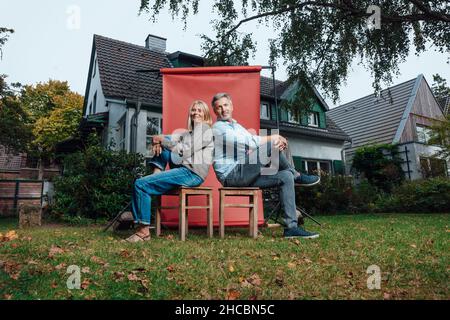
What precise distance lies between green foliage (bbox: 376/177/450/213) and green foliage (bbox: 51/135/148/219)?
350 inches

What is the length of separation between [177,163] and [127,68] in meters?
10.6

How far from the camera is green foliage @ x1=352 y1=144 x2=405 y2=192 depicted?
1543 cm

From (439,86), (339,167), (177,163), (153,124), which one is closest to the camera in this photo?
(177,163)

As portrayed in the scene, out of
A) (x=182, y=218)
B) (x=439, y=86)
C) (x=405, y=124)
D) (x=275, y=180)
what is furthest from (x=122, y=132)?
(x=439, y=86)

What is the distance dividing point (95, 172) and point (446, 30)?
8548 millimetres

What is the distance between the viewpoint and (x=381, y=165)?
1599cm

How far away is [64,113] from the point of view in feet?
79.2

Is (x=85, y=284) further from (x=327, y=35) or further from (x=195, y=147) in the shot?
(x=327, y=35)

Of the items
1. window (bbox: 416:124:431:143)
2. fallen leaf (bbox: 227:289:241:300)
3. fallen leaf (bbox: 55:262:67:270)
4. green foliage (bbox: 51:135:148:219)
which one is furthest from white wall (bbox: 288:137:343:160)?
fallen leaf (bbox: 227:289:241:300)

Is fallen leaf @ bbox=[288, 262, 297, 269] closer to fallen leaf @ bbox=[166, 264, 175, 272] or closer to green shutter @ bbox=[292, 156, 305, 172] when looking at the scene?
fallen leaf @ bbox=[166, 264, 175, 272]

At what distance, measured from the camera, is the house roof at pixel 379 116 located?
19047mm

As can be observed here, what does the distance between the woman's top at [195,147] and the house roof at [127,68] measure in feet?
20.6
